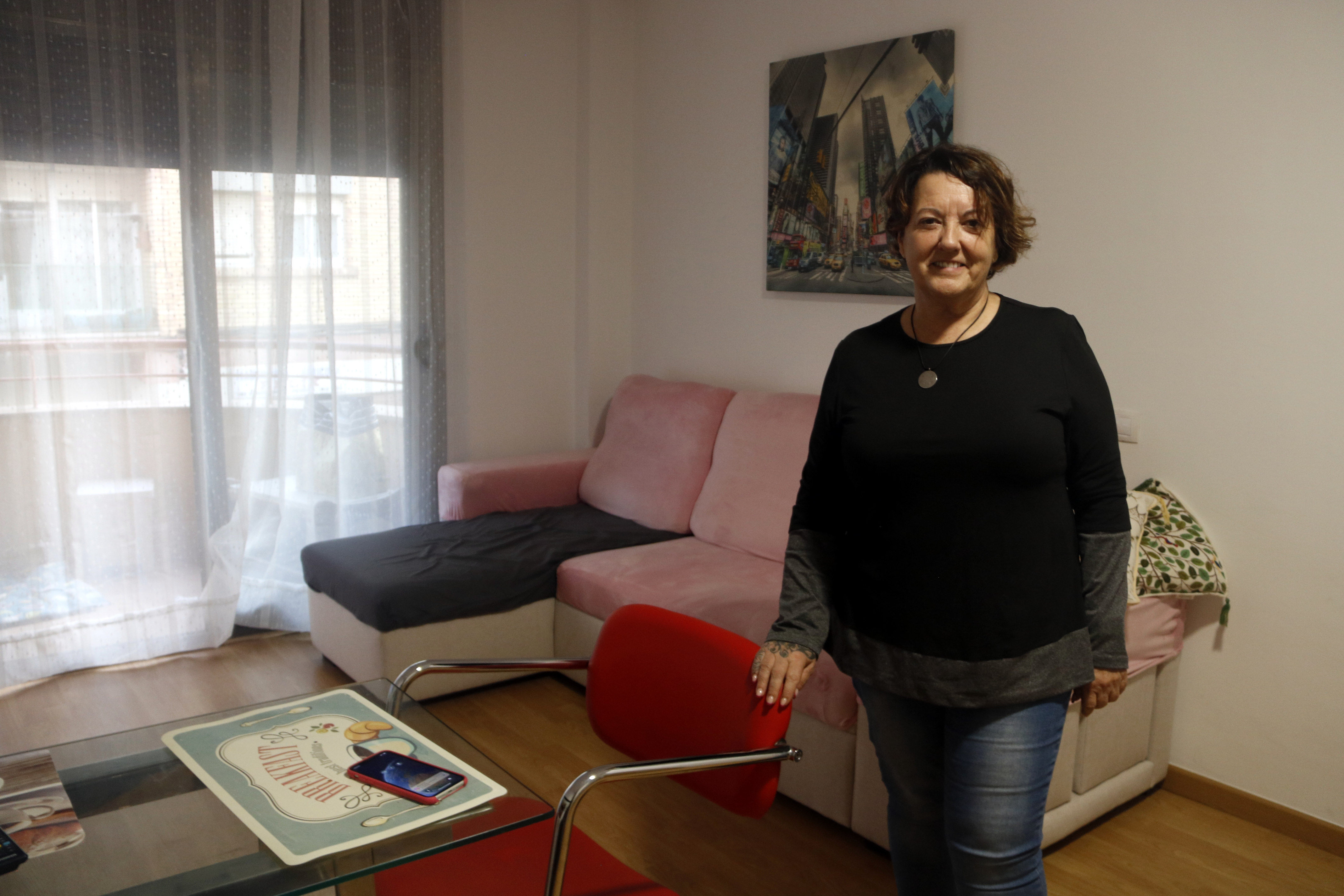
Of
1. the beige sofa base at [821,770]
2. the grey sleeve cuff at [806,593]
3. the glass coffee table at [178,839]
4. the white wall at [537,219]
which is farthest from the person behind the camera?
the white wall at [537,219]

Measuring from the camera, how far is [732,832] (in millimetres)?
2396

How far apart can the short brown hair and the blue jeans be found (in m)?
0.62

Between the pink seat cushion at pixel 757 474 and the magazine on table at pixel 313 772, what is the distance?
1.84 m

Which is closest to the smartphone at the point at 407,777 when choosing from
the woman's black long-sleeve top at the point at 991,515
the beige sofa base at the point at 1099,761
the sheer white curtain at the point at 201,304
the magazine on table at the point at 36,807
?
the magazine on table at the point at 36,807

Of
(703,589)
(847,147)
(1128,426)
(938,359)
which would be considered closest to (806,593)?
(938,359)

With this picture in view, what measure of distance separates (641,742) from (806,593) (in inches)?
14.3

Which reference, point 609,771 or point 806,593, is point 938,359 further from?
point 609,771

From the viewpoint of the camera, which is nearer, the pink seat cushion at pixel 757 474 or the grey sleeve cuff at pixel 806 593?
the grey sleeve cuff at pixel 806 593

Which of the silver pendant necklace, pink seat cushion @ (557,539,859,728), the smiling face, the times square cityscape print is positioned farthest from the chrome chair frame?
the times square cityscape print

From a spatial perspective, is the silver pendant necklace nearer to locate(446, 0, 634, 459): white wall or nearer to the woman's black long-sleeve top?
the woman's black long-sleeve top

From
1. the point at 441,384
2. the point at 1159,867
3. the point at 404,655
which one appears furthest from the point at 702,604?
the point at 441,384

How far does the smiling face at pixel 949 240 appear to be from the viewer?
1.40 m

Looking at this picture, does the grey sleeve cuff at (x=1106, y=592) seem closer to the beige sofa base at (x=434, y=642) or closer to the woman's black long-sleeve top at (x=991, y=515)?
the woman's black long-sleeve top at (x=991, y=515)

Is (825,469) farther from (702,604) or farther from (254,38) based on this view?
(254,38)
